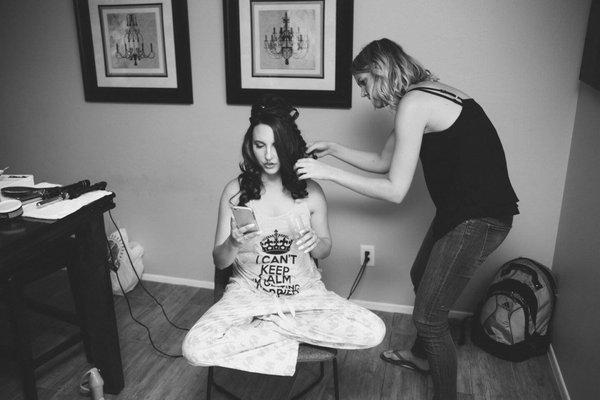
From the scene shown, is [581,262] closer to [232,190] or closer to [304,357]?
[304,357]

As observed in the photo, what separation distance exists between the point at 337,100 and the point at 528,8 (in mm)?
916

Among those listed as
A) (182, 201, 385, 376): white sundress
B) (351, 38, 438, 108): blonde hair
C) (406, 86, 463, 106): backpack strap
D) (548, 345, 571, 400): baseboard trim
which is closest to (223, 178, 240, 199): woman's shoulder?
(182, 201, 385, 376): white sundress

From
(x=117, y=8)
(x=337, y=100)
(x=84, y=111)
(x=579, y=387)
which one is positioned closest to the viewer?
(x=579, y=387)

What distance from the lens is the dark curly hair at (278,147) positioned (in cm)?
182

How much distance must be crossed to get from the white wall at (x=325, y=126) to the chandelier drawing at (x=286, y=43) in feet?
0.84

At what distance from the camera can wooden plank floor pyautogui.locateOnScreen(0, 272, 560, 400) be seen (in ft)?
6.91

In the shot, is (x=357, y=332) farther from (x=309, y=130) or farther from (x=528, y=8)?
(x=528, y=8)

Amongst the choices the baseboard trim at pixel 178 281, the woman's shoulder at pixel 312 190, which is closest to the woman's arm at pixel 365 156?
the woman's shoulder at pixel 312 190

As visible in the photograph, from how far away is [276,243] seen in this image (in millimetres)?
1885

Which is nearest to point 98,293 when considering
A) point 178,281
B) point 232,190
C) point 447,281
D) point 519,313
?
point 232,190

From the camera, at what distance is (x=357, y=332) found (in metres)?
1.69

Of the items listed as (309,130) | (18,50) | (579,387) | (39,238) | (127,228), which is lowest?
(579,387)

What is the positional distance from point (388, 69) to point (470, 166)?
421 millimetres

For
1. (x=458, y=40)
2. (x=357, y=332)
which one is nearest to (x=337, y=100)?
(x=458, y=40)
